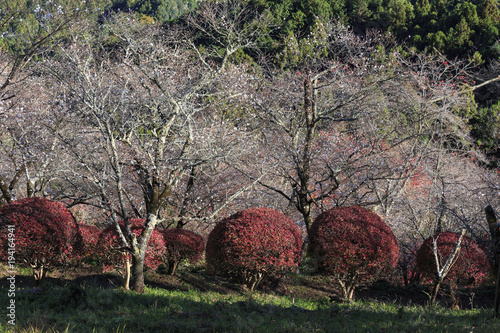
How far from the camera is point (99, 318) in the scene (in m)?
4.73

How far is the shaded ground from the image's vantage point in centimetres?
758

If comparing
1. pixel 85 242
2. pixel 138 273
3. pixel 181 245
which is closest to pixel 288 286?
pixel 181 245

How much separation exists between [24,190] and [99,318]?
32.0ft

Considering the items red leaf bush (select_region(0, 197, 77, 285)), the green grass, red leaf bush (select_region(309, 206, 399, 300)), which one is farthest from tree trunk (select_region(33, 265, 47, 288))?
red leaf bush (select_region(309, 206, 399, 300))

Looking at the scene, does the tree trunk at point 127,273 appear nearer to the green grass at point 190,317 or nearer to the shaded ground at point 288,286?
the shaded ground at point 288,286

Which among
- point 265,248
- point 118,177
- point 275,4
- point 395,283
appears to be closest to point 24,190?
point 118,177

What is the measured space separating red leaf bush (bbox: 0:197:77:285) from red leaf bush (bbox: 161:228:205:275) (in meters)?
1.84

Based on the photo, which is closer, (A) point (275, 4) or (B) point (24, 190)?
(B) point (24, 190)

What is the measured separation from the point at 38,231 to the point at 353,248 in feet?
17.8

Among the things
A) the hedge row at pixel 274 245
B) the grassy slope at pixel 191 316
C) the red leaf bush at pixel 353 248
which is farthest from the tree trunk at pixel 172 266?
the red leaf bush at pixel 353 248

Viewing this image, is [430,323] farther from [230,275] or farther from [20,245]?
[20,245]

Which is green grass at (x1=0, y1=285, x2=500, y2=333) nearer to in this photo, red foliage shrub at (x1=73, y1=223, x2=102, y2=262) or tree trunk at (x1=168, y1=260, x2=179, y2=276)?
red foliage shrub at (x1=73, y1=223, x2=102, y2=262)

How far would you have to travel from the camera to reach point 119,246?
7.28m

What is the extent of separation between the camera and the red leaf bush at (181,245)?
26.5 feet
